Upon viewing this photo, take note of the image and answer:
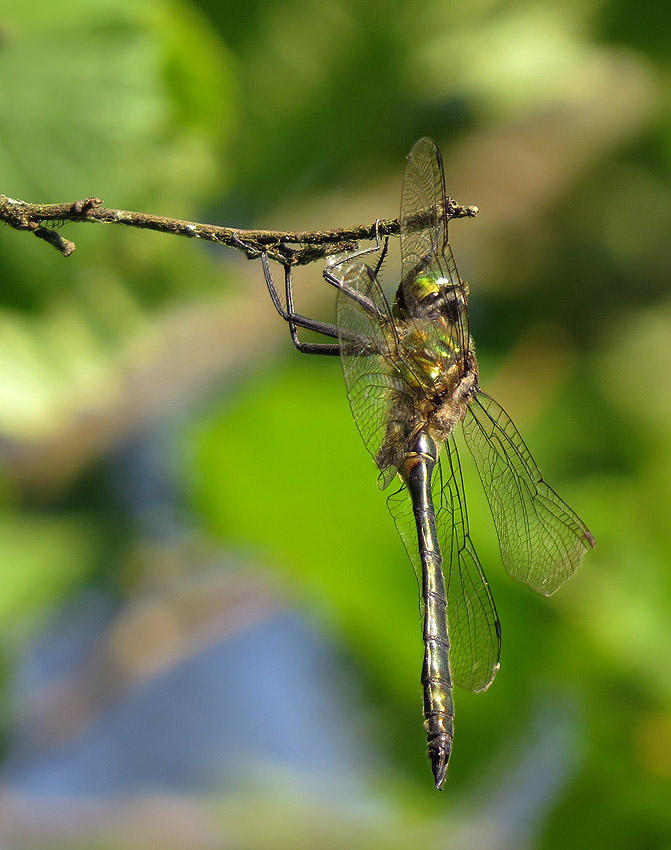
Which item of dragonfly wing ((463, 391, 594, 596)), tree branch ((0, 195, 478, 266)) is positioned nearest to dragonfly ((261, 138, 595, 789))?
dragonfly wing ((463, 391, 594, 596))

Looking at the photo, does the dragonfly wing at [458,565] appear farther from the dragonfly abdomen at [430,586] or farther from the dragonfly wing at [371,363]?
the dragonfly wing at [371,363]

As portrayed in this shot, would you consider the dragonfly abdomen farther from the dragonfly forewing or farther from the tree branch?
the tree branch

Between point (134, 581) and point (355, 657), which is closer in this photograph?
point (355, 657)

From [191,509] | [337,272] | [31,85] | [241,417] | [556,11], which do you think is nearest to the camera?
[337,272]

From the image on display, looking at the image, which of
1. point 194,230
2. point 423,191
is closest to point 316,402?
point 423,191

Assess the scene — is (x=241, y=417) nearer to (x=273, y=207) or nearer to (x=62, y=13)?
(x=273, y=207)

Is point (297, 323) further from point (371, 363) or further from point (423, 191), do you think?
point (423, 191)

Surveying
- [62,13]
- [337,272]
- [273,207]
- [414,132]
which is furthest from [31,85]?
[414,132]
